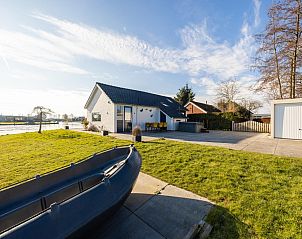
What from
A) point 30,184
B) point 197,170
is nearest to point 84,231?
point 30,184

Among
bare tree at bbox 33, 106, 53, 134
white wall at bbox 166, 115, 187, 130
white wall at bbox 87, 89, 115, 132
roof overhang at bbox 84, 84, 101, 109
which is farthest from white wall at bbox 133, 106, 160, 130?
bare tree at bbox 33, 106, 53, 134

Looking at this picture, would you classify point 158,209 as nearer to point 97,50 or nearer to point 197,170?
point 197,170

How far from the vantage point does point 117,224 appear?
8.91 ft

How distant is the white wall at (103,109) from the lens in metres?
15.3

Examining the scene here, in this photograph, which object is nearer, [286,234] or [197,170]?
[286,234]

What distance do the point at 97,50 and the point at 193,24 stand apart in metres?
6.14

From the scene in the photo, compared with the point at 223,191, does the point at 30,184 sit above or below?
above

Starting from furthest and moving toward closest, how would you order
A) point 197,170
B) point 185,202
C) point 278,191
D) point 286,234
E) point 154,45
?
point 154,45, point 197,170, point 278,191, point 185,202, point 286,234

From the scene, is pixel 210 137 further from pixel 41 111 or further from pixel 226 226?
pixel 41 111


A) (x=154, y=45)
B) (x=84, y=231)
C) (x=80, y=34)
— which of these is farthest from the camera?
(x=154, y=45)

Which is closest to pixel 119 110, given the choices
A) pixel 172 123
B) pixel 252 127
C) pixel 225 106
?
pixel 172 123

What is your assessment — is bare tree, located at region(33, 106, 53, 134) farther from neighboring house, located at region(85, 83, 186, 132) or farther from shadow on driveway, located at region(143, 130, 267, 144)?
shadow on driveway, located at region(143, 130, 267, 144)

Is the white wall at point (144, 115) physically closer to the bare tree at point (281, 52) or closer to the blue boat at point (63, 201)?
the bare tree at point (281, 52)

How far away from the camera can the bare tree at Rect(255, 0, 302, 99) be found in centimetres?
1202
